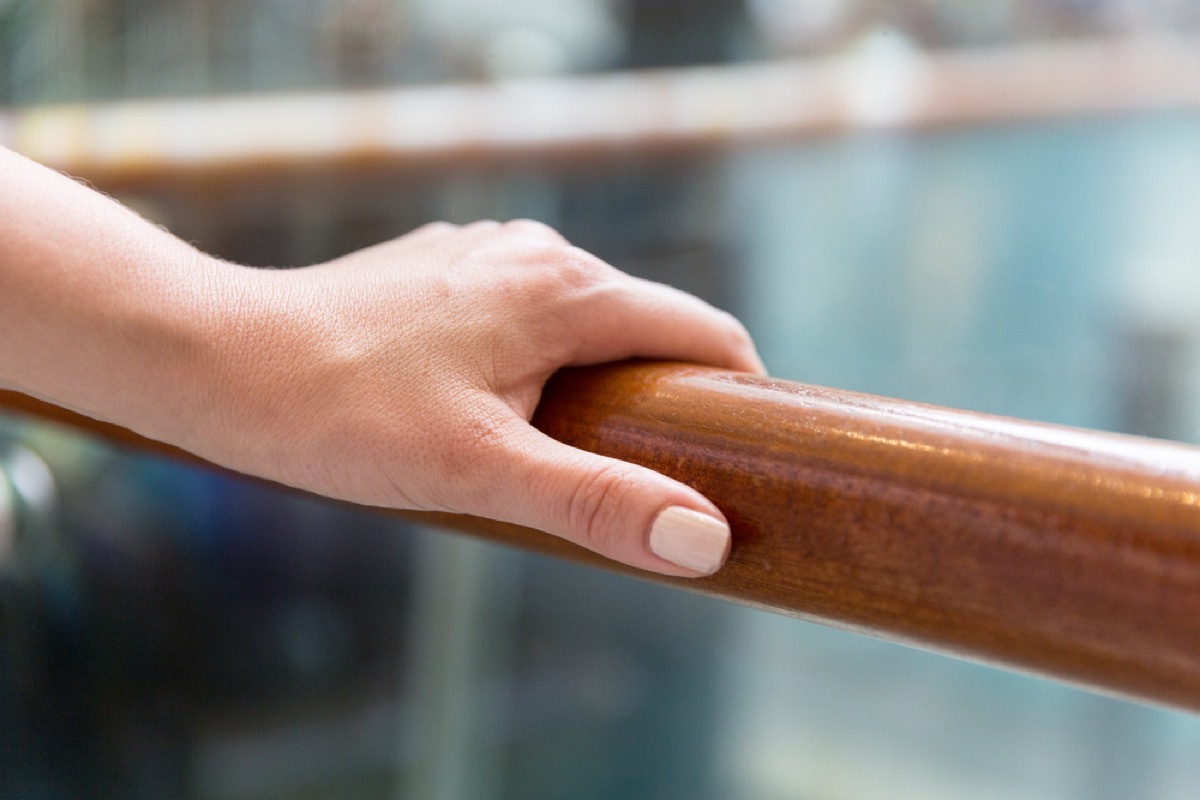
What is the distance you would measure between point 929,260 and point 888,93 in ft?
1.10

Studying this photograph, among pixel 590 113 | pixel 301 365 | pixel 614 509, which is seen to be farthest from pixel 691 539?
pixel 590 113

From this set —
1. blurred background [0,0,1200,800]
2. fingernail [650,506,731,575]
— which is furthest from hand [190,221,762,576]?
blurred background [0,0,1200,800]

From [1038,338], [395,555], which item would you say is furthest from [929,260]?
[395,555]

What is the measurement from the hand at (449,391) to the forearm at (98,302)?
10mm

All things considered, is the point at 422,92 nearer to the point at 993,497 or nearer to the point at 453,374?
the point at 453,374

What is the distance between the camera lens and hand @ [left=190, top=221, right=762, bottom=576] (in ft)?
0.92

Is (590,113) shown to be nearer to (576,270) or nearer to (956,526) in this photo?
(576,270)

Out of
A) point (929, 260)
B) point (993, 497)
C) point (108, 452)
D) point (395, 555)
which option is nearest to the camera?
point (993, 497)

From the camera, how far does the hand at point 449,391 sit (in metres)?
0.28

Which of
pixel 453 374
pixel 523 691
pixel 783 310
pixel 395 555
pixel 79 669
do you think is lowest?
pixel 523 691

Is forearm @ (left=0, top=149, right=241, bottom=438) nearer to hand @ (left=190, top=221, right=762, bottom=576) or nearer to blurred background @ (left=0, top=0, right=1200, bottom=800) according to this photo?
hand @ (left=190, top=221, right=762, bottom=576)

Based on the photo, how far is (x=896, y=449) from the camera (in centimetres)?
24

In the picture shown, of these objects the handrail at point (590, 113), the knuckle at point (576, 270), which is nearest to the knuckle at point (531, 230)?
the knuckle at point (576, 270)

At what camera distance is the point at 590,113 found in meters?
0.85
